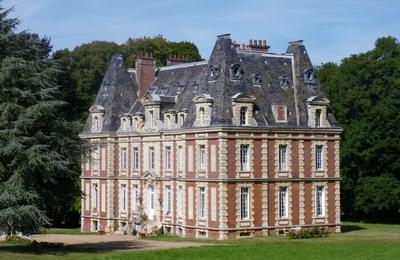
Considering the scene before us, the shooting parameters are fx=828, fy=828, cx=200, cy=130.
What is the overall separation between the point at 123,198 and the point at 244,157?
39.5 ft

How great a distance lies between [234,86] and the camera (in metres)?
45.8

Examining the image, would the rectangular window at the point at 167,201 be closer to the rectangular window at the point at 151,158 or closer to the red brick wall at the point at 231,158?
the rectangular window at the point at 151,158

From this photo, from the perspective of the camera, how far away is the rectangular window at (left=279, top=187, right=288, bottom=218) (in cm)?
4694

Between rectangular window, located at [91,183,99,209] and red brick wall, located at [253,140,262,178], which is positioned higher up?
red brick wall, located at [253,140,262,178]

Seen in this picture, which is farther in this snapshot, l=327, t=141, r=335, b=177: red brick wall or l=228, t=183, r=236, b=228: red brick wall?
l=327, t=141, r=335, b=177: red brick wall

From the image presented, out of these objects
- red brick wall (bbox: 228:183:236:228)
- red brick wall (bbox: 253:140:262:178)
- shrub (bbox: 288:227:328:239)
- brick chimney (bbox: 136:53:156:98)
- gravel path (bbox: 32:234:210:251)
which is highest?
brick chimney (bbox: 136:53:156:98)

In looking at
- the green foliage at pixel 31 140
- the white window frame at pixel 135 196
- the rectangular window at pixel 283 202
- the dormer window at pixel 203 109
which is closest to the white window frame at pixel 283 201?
the rectangular window at pixel 283 202

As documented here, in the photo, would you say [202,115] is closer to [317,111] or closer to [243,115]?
[243,115]

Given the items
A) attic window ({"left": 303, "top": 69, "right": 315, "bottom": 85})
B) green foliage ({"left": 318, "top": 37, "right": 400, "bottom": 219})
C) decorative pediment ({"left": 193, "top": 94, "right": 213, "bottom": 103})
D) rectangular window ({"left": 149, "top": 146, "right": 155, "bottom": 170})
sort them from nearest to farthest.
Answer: decorative pediment ({"left": 193, "top": 94, "right": 213, "bottom": 103})
attic window ({"left": 303, "top": 69, "right": 315, "bottom": 85})
rectangular window ({"left": 149, "top": 146, "right": 155, "bottom": 170})
green foliage ({"left": 318, "top": 37, "right": 400, "bottom": 219})

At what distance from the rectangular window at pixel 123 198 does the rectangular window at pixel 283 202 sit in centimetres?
1169

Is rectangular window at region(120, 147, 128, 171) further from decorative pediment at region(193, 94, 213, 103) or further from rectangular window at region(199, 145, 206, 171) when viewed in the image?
decorative pediment at region(193, 94, 213, 103)

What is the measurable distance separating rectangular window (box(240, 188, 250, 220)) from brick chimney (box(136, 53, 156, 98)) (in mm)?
13650

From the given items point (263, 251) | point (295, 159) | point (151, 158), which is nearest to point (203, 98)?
point (295, 159)

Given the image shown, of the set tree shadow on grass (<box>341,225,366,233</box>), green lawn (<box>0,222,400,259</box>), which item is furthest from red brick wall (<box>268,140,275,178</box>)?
tree shadow on grass (<box>341,225,366,233</box>)
